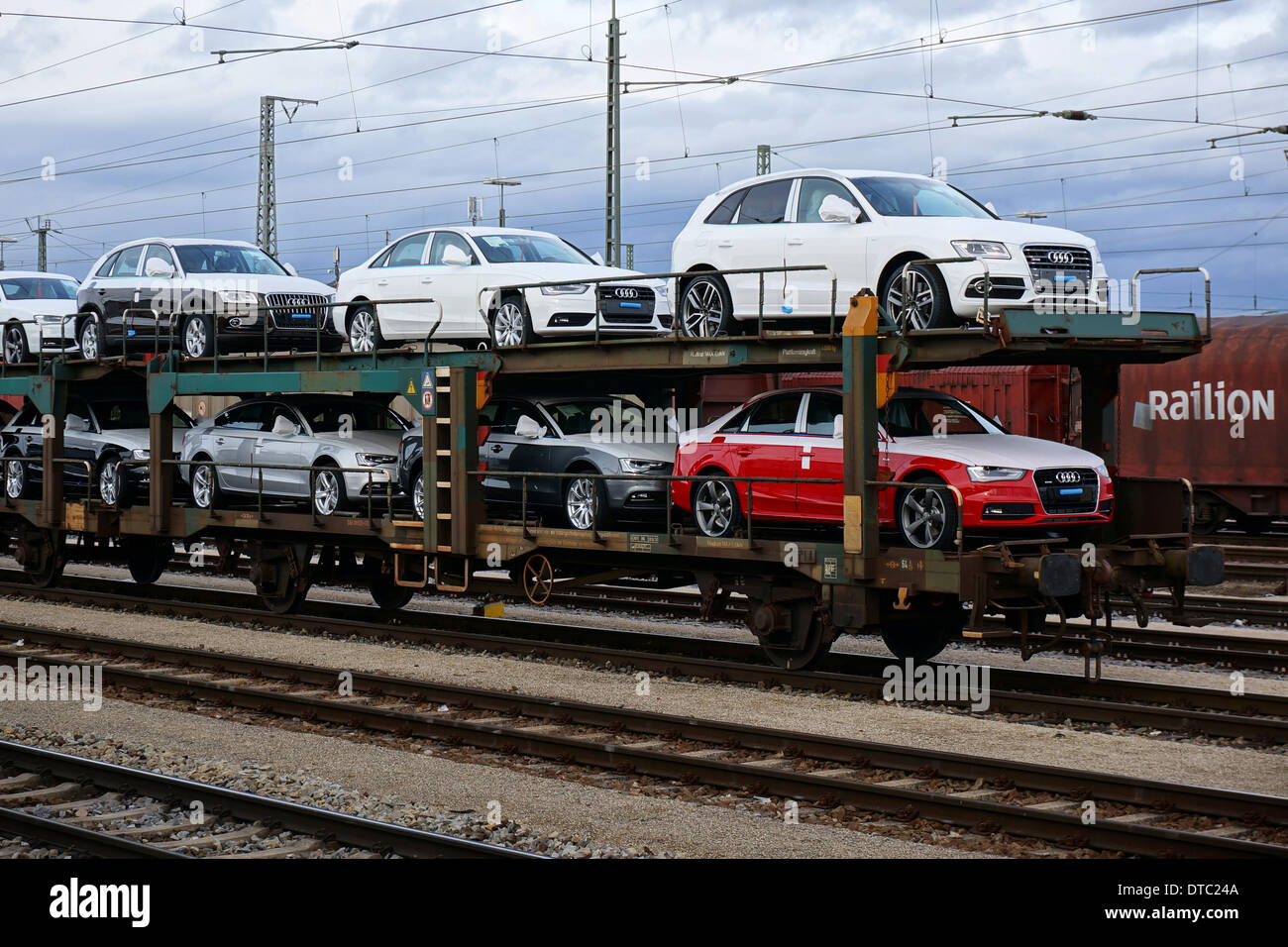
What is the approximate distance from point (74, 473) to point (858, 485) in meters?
13.0

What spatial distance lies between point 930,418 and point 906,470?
1.06 meters

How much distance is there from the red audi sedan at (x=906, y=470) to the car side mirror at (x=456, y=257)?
11.0 ft

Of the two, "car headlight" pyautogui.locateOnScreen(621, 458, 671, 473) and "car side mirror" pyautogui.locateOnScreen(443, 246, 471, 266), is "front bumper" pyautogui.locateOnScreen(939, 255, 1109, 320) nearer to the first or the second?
"car headlight" pyautogui.locateOnScreen(621, 458, 671, 473)

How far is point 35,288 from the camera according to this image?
75.6ft

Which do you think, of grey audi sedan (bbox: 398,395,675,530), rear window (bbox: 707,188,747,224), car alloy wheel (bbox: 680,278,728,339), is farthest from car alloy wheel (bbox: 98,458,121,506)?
rear window (bbox: 707,188,747,224)

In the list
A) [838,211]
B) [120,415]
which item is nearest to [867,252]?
[838,211]

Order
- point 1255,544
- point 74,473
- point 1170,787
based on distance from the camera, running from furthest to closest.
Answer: point 1255,544 < point 74,473 < point 1170,787

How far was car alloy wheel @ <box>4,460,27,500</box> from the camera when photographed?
21.0m

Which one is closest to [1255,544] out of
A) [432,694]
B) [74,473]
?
[432,694]

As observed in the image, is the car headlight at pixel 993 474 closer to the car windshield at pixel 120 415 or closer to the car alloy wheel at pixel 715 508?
the car alloy wheel at pixel 715 508

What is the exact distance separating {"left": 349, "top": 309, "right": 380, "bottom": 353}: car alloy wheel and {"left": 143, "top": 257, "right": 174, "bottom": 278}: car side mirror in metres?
3.16

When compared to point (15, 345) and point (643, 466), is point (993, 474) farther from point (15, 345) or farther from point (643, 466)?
point (15, 345)
